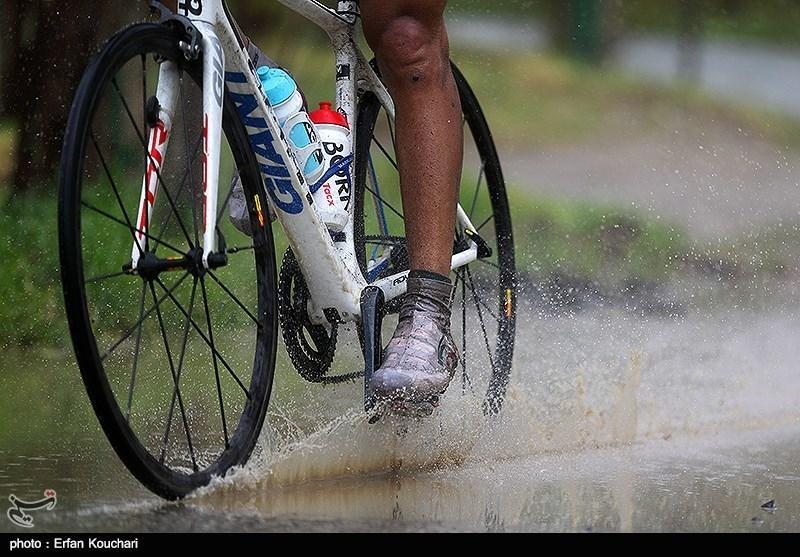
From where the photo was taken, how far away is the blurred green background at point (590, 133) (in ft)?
16.4

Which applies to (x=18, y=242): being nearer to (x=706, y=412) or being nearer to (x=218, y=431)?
(x=218, y=431)

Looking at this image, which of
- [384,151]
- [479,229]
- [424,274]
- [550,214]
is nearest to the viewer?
[424,274]

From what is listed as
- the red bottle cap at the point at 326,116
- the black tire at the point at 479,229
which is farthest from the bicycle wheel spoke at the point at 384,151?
the red bottle cap at the point at 326,116

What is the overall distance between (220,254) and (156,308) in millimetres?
147

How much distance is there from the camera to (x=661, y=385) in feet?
14.0

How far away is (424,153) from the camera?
308 cm

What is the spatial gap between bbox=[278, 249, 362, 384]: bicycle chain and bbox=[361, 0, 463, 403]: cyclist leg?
0.87 ft

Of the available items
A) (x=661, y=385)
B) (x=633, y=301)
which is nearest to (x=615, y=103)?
(x=633, y=301)

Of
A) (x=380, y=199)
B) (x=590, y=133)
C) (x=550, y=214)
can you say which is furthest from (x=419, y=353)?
(x=590, y=133)

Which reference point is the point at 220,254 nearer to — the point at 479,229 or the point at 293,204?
the point at 293,204

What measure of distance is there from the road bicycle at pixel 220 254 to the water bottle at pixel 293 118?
108mm

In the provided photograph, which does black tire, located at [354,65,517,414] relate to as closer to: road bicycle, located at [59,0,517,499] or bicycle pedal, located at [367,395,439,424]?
road bicycle, located at [59,0,517,499]

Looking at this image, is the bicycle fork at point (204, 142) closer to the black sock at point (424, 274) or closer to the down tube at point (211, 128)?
the down tube at point (211, 128)
